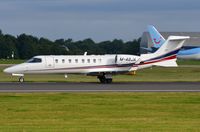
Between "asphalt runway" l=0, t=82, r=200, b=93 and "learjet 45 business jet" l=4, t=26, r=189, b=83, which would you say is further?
"learjet 45 business jet" l=4, t=26, r=189, b=83

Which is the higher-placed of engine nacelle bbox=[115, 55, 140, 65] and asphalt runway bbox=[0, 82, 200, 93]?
engine nacelle bbox=[115, 55, 140, 65]

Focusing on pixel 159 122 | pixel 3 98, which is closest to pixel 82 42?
pixel 3 98

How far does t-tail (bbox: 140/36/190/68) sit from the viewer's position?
163ft

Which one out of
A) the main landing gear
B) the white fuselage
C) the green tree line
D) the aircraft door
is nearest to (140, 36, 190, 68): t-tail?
the white fuselage

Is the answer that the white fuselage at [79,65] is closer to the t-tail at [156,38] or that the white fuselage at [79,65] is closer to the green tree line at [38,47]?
the t-tail at [156,38]

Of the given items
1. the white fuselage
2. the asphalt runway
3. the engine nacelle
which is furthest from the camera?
the white fuselage

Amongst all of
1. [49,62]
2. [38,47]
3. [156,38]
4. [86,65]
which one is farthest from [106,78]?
[38,47]

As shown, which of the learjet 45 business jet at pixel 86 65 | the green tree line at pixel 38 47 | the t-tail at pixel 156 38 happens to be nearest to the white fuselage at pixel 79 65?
the learjet 45 business jet at pixel 86 65

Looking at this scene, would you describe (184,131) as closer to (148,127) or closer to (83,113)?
(148,127)

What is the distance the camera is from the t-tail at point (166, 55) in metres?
49.8

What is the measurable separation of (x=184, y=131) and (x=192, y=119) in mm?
3866

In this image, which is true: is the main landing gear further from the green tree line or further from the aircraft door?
the green tree line

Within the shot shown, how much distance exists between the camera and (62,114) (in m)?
24.2

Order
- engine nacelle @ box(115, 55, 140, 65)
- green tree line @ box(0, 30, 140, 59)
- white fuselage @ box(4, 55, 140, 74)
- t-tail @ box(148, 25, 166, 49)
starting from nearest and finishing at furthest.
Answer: engine nacelle @ box(115, 55, 140, 65), white fuselage @ box(4, 55, 140, 74), t-tail @ box(148, 25, 166, 49), green tree line @ box(0, 30, 140, 59)
